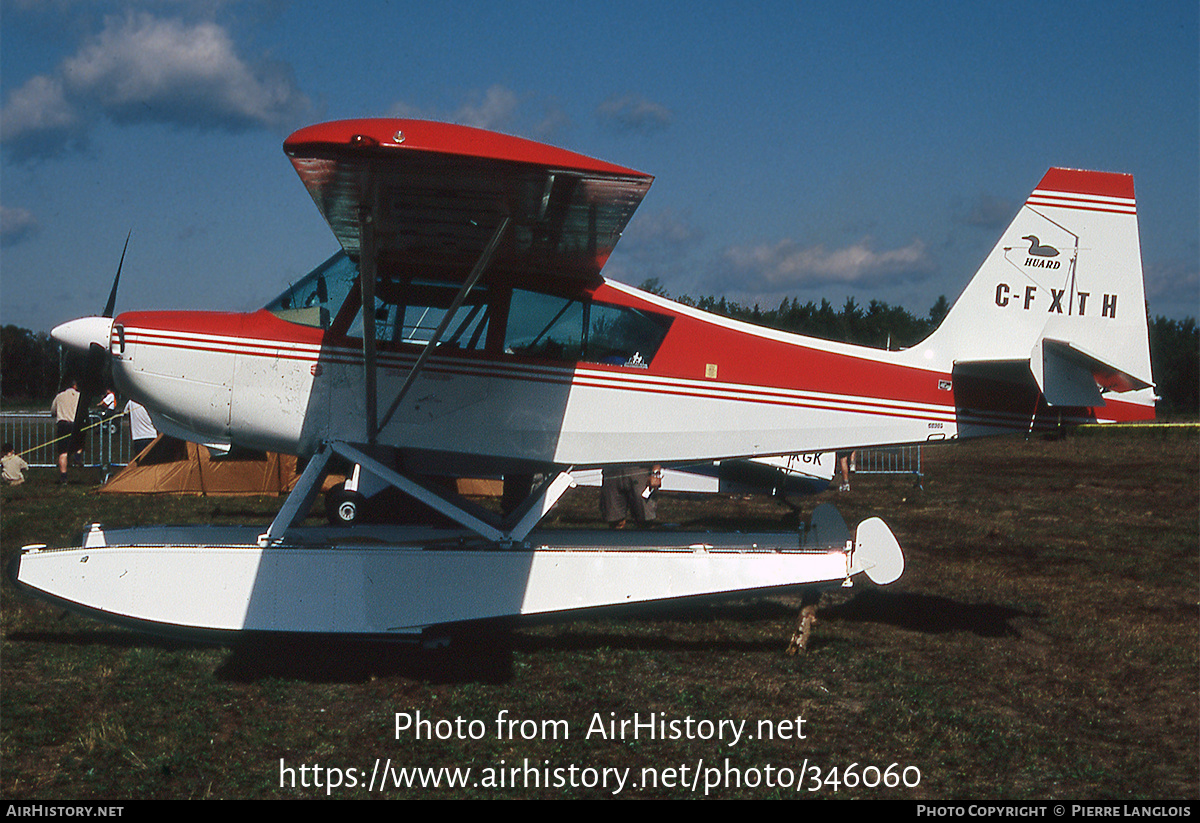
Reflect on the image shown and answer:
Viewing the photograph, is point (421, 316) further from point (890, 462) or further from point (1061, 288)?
point (890, 462)

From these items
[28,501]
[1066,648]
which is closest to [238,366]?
[1066,648]

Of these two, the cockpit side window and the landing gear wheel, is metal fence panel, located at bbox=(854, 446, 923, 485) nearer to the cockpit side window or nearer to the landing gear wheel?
the landing gear wheel

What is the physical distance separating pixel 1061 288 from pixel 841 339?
9.53 metres

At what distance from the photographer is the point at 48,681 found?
4.95 metres

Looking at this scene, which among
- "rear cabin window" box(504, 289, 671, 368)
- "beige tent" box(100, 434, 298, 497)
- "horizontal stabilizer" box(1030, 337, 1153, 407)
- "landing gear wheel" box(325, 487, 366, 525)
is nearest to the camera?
"horizontal stabilizer" box(1030, 337, 1153, 407)

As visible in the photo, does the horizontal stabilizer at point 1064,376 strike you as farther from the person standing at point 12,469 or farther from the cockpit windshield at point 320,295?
the person standing at point 12,469

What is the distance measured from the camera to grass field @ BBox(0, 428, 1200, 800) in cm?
389

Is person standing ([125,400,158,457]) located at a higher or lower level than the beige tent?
higher

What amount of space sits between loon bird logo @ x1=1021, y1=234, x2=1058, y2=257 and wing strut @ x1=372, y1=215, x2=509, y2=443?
3816mm

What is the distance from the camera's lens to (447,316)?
5.29 metres

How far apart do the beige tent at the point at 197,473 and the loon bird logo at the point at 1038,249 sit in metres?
11.7

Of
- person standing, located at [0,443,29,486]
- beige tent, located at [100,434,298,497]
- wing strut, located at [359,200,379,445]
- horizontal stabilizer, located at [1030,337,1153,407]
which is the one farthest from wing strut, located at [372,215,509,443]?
person standing, located at [0,443,29,486]

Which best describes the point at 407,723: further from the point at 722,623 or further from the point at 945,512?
the point at 945,512
